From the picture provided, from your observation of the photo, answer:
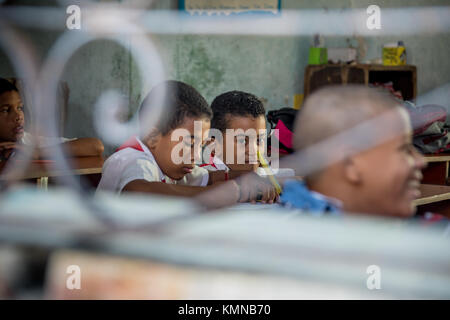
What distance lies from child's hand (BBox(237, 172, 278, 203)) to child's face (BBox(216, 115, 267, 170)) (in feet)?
1.33

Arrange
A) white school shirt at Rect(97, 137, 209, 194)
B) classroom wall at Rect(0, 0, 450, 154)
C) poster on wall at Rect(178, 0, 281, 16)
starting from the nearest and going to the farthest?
white school shirt at Rect(97, 137, 209, 194), classroom wall at Rect(0, 0, 450, 154), poster on wall at Rect(178, 0, 281, 16)

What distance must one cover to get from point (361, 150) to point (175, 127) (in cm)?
106

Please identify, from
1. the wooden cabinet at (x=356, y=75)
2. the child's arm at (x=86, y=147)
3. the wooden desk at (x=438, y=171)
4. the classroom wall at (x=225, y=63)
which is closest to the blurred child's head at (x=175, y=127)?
the child's arm at (x=86, y=147)

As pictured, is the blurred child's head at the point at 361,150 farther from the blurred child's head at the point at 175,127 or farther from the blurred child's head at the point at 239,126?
the blurred child's head at the point at 239,126

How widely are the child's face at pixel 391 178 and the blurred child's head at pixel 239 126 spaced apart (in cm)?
119

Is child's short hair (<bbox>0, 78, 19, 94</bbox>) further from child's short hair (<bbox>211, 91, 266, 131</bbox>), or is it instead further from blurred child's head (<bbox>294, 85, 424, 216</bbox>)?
blurred child's head (<bbox>294, 85, 424, 216</bbox>)

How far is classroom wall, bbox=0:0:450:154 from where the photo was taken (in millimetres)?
4730

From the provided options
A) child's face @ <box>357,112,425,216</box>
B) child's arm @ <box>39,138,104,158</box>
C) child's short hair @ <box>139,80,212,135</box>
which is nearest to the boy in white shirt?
child's short hair @ <box>139,80,212,135</box>

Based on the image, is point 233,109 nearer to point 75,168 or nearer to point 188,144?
point 188,144

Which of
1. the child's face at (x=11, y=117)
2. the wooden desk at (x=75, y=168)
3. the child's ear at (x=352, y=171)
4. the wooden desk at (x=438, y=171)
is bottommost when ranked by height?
the wooden desk at (x=438, y=171)

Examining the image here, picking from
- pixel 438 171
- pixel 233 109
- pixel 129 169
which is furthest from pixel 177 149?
pixel 438 171

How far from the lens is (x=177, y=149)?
72.1 inches

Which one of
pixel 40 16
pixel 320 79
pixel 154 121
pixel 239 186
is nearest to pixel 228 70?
pixel 320 79

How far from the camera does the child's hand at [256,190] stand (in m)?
1.58
